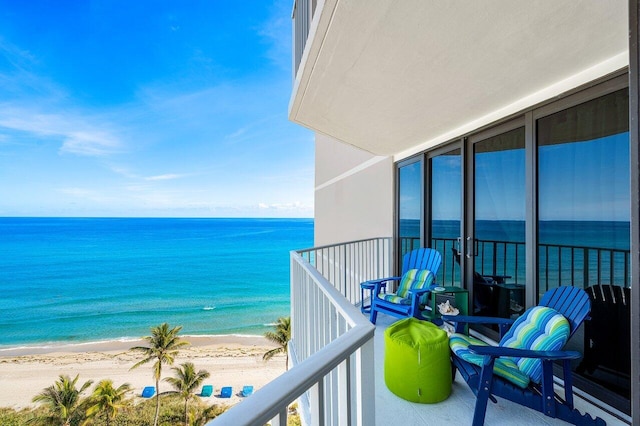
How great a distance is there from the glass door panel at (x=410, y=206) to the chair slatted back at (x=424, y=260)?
1.51 ft

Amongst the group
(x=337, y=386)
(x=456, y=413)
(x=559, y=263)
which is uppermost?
(x=559, y=263)

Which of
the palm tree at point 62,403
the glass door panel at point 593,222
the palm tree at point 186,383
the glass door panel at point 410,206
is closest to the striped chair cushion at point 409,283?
the glass door panel at point 410,206

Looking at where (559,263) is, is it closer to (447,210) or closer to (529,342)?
(529,342)

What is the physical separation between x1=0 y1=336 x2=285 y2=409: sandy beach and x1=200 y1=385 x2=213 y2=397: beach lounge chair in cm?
15

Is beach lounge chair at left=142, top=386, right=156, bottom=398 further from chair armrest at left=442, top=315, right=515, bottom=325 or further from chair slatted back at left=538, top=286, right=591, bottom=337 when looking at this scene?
chair slatted back at left=538, top=286, right=591, bottom=337

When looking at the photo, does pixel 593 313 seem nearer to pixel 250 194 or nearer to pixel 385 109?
pixel 385 109

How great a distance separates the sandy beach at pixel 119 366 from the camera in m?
12.7

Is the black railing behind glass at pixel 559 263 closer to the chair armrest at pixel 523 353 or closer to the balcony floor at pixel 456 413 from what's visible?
the chair armrest at pixel 523 353

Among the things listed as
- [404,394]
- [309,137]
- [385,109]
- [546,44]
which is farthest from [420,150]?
[309,137]

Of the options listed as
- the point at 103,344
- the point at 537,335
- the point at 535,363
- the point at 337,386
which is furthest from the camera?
the point at 103,344

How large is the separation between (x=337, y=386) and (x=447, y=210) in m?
3.13

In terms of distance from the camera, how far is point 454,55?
2186 mm

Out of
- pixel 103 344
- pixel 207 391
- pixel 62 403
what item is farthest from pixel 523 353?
pixel 103 344

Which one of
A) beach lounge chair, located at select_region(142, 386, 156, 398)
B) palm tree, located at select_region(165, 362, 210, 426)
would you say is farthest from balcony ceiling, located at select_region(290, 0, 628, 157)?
beach lounge chair, located at select_region(142, 386, 156, 398)
